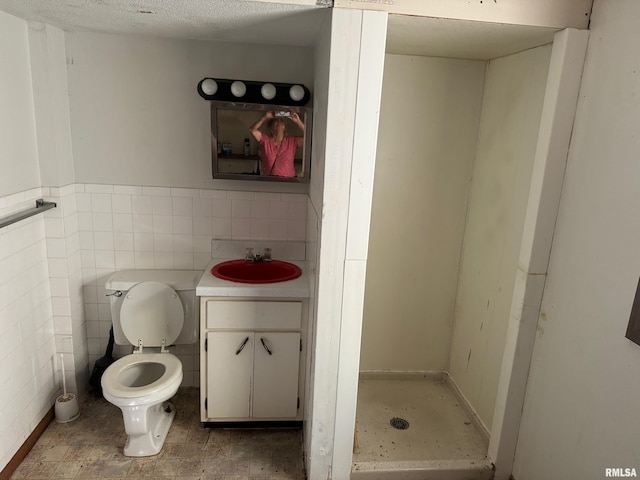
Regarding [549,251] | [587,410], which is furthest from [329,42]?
[587,410]

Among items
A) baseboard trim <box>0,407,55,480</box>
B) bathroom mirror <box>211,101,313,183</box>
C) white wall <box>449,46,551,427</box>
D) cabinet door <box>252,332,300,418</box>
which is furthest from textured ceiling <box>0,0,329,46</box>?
baseboard trim <box>0,407,55,480</box>

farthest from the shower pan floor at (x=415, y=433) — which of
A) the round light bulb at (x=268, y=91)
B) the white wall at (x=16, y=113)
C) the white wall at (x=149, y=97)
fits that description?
the white wall at (x=16, y=113)

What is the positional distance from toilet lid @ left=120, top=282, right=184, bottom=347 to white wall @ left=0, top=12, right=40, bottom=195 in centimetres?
75

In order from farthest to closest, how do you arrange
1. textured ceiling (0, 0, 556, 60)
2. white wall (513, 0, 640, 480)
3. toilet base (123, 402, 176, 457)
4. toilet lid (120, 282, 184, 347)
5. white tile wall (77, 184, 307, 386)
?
white tile wall (77, 184, 307, 386) → toilet lid (120, 282, 184, 347) → toilet base (123, 402, 176, 457) → textured ceiling (0, 0, 556, 60) → white wall (513, 0, 640, 480)

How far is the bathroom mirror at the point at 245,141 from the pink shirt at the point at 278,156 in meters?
0.02

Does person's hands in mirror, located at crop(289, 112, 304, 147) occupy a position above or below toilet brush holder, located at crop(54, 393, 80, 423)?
above

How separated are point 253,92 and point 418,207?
1.13m

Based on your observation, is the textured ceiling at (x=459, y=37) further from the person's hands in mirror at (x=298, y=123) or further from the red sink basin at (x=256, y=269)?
the red sink basin at (x=256, y=269)

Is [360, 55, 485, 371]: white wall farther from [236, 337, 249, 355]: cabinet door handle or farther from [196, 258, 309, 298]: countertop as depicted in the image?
[236, 337, 249, 355]: cabinet door handle

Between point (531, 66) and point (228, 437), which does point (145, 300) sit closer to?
point (228, 437)

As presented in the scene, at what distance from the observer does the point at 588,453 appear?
1.53m

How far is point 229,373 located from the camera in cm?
226

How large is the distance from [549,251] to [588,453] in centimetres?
75

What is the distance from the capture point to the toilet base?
214 cm
